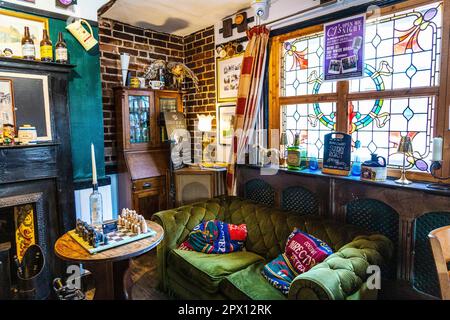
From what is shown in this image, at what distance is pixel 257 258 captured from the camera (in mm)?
2314

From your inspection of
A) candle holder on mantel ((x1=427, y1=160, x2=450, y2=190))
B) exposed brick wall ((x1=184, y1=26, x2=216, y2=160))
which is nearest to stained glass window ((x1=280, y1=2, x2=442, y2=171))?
candle holder on mantel ((x1=427, y1=160, x2=450, y2=190))

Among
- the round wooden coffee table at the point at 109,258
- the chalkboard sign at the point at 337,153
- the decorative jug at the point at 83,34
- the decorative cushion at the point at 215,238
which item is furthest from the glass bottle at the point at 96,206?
the chalkboard sign at the point at 337,153

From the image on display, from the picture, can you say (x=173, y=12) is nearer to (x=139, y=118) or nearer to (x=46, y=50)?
(x=139, y=118)

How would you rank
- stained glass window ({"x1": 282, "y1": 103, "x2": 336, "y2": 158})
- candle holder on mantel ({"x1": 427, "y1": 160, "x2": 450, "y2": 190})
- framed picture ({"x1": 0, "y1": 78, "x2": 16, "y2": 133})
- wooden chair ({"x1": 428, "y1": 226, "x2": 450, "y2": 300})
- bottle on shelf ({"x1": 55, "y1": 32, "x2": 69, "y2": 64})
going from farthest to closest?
1. stained glass window ({"x1": 282, "y1": 103, "x2": 336, "y2": 158})
2. bottle on shelf ({"x1": 55, "y1": 32, "x2": 69, "y2": 64})
3. framed picture ({"x1": 0, "y1": 78, "x2": 16, "y2": 133})
4. candle holder on mantel ({"x1": 427, "y1": 160, "x2": 450, "y2": 190})
5. wooden chair ({"x1": 428, "y1": 226, "x2": 450, "y2": 300})

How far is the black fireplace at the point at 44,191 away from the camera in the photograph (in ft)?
7.38

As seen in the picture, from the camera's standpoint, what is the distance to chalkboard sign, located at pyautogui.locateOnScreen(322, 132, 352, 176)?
2.28 metres

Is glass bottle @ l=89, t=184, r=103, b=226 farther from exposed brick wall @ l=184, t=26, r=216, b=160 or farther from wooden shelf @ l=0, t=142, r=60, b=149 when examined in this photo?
exposed brick wall @ l=184, t=26, r=216, b=160

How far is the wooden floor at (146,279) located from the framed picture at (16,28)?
207cm

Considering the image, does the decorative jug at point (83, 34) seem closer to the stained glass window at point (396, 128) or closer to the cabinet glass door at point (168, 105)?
the cabinet glass door at point (168, 105)

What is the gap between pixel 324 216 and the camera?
238 cm

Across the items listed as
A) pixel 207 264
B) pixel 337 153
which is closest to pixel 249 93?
pixel 337 153

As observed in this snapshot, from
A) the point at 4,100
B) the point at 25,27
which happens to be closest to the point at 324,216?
the point at 4,100

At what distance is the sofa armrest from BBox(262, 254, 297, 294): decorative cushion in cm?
37

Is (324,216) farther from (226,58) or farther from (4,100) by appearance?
(4,100)
